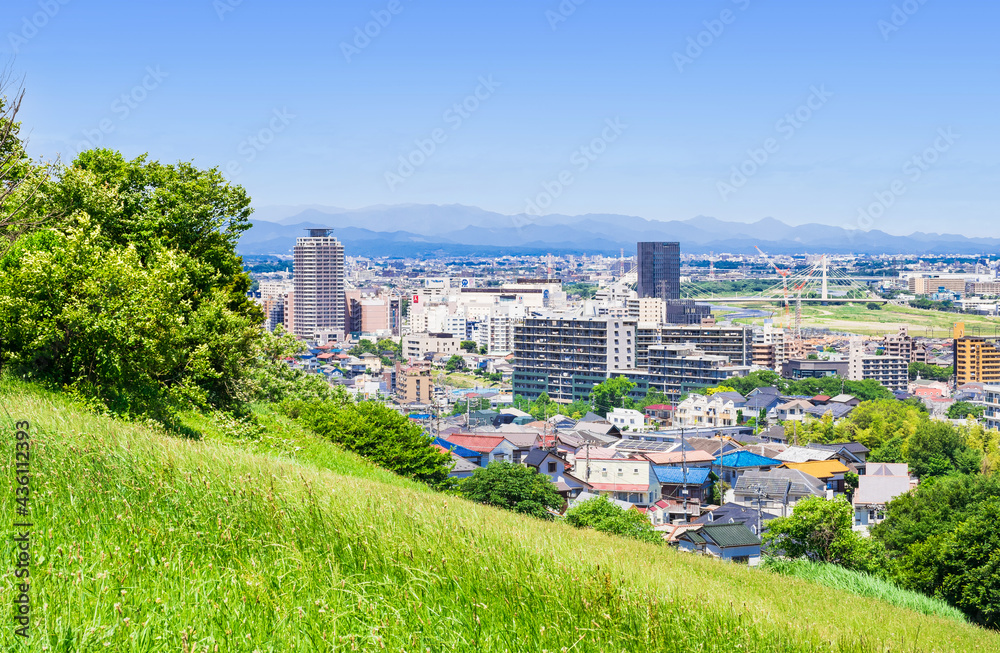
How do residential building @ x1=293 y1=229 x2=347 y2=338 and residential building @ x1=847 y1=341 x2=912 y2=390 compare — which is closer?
residential building @ x1=847 y1=341 x2=912 y2=390

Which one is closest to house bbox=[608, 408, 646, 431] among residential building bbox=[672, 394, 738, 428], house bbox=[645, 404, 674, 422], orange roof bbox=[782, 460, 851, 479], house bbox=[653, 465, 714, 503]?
residential building bbox=[672, 394, 738, 428]

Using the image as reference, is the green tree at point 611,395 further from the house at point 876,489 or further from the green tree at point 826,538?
the green tree at point 826,538

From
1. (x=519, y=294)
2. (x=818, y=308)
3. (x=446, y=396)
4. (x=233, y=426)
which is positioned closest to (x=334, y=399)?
(x=233, y=426)

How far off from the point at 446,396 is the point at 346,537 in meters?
58.7

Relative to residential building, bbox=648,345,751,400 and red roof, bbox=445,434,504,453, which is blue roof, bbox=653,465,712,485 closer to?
red roof, bbox=445,434,504,453

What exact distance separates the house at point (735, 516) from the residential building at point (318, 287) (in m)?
95.7

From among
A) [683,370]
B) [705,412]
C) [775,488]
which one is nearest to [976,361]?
[683,370]

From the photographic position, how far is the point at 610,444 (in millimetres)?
32344

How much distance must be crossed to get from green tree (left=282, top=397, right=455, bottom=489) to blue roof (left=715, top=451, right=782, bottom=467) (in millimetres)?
18525

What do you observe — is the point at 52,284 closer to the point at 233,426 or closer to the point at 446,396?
the point at 233,426

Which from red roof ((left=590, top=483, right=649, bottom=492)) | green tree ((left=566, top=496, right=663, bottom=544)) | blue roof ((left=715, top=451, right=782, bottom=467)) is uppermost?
green tree ((left=566, top=496, right=663, bottom=544))

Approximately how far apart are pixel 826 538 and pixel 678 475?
40.0 ft

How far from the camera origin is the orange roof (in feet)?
96.2

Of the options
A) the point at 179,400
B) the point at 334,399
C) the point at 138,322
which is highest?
the point at 138,322
